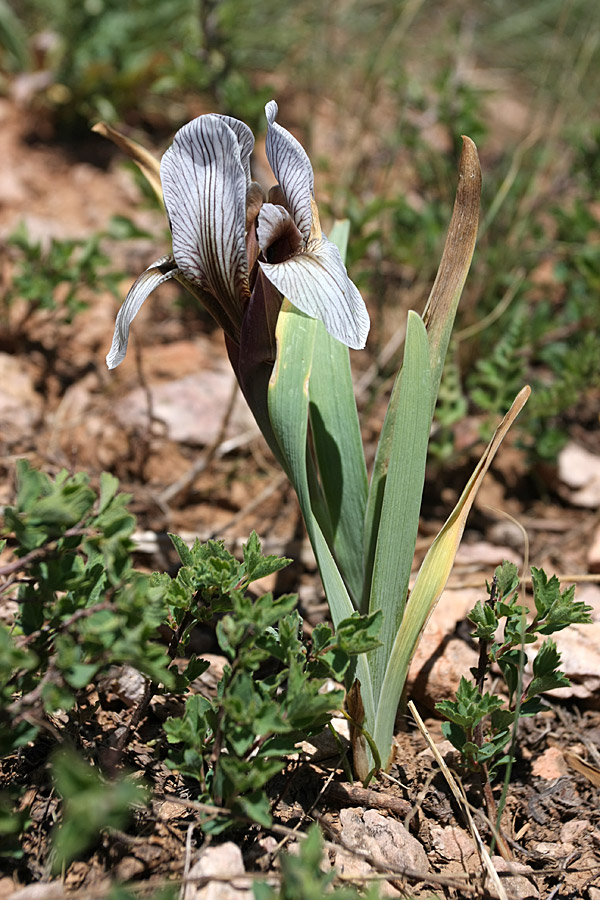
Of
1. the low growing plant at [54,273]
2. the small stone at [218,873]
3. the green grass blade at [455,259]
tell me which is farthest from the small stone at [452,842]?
the low growing plant at [54,273]

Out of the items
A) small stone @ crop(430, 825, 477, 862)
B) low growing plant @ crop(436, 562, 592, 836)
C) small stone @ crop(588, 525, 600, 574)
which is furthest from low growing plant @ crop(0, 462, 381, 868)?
small stone @ crop(588, 525, 600, 574)

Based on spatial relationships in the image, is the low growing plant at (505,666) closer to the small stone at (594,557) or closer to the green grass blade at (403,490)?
the green grass blade at (403,490)

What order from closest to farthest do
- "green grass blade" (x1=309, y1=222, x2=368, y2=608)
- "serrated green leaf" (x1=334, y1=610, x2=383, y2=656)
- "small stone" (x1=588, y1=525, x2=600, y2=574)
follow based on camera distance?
"serrated green leaf" (x1=334, y1=610, x2=383, y2=656), "green grass blade" (x1=309, y1=222, x2=368, y2=608), "small stone" (x1=588, y1=525, x2=600, y2=574)

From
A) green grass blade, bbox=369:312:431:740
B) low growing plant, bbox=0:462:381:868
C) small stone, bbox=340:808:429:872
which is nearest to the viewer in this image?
low growing plant, bbox=0:462:381:868

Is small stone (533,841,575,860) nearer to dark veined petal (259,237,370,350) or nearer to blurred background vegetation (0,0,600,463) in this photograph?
dark veined petal (259,237,370,350)

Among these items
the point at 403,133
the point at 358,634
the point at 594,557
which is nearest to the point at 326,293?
the point at 358,634

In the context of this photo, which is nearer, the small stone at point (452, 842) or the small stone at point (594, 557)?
the small stone at point (452, 842)

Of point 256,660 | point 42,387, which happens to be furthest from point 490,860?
point 42,387

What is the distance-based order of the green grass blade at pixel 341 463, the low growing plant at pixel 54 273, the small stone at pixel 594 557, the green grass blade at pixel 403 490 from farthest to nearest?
the low growing plant at pixel 54 273, the small stone at pixel 594 557, the green grass blade at pixel 341 463, the green grass blade at pixel 403 490
